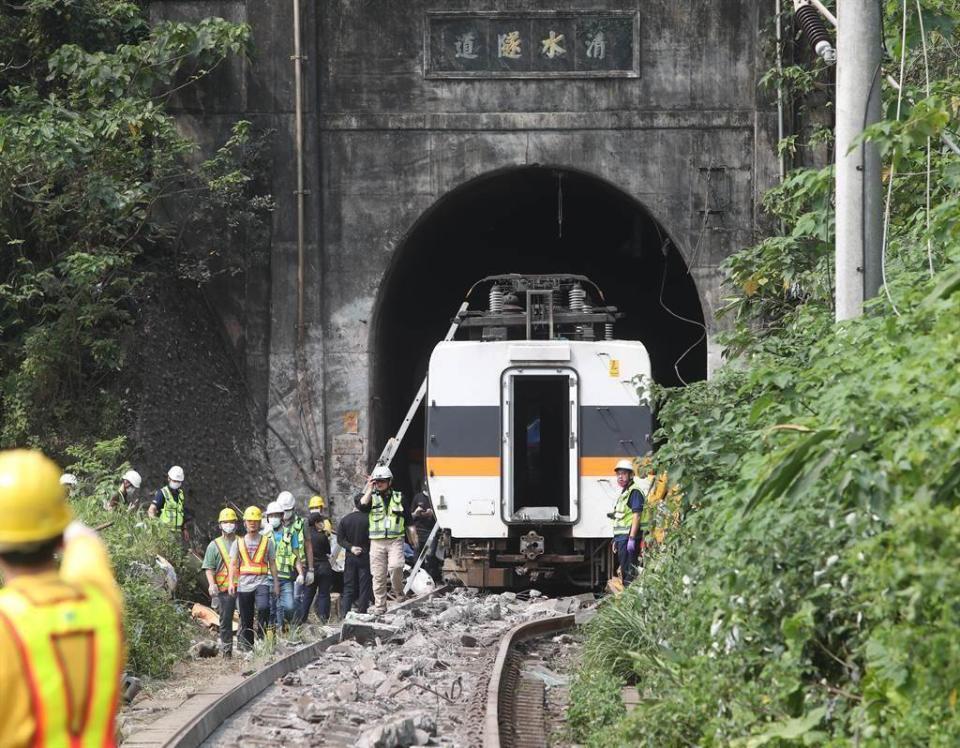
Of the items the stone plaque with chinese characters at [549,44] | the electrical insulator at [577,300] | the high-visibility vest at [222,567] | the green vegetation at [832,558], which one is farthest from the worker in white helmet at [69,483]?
the green vegetation at [832,558]

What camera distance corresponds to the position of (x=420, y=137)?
19.8 meters

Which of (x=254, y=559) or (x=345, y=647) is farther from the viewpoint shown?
(x=254, y=559)

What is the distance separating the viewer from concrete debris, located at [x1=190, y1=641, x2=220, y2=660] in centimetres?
Answer: 1248

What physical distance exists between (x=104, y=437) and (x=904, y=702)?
47.8 feet

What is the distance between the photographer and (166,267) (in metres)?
19.5

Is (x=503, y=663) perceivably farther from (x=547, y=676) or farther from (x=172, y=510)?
(x=172, y=510)

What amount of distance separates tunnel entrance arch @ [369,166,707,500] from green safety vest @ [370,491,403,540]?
4.34 metres

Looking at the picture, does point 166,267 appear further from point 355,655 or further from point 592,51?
point 355,655

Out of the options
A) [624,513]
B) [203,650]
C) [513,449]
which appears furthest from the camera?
[513,449]

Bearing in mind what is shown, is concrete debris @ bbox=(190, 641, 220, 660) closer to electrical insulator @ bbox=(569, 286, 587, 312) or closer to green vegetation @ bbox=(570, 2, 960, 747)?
green vegetation @ bbox=(570, 2, 960, 747)

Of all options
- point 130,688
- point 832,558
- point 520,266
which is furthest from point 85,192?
point 832,558

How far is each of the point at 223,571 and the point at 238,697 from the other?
385cm

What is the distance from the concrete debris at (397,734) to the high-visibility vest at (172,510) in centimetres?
737

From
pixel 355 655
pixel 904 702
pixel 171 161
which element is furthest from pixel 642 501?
pixel 904 702
